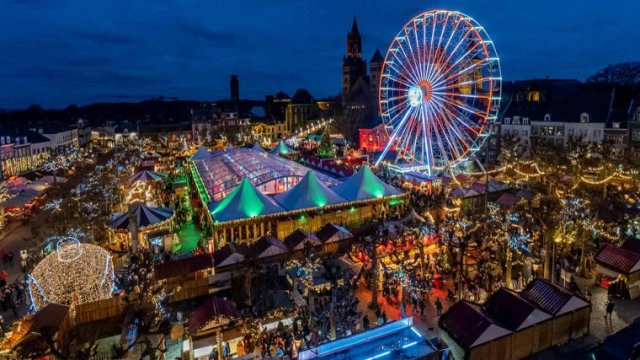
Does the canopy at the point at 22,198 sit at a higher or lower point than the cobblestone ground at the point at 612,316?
higher

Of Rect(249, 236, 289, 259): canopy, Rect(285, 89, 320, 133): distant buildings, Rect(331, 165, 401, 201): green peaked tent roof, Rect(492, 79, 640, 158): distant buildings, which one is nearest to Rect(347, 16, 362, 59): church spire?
Rect(285, 89, 320, 133): distant buildings

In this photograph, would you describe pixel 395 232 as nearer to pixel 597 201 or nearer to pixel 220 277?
pixel 220 277

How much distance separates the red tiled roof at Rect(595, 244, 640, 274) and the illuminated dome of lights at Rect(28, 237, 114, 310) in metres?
17.8

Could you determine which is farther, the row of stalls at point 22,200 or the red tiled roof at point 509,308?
the row of stalls at point 22,200

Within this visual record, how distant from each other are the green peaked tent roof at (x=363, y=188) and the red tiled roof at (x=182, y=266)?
9.59 metres

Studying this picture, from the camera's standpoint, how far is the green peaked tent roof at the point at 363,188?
23.8 metres

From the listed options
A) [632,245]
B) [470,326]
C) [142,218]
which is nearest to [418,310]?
[470,326]

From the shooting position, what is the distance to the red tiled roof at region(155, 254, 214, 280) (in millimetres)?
15430

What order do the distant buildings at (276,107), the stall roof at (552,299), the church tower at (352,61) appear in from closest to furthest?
the stall roof at (552,299)
the church tower at (352,61)
the distant buildings at (276,107)

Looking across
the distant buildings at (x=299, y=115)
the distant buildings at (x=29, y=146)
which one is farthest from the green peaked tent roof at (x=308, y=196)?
the distant buildings at (x=299, y=115)

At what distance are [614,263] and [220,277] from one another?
15.2 meters

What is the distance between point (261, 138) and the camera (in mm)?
81750

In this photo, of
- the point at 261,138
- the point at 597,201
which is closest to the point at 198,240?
the point at 597,201

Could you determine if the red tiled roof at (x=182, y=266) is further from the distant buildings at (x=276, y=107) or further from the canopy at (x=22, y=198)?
the distant buildings at (x=276, y=107)
